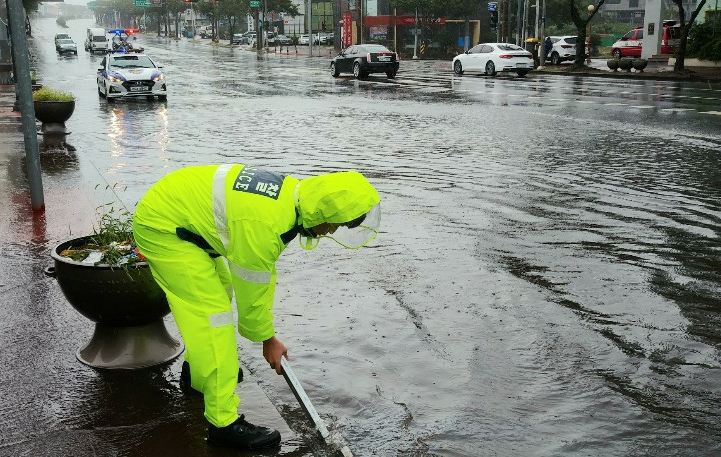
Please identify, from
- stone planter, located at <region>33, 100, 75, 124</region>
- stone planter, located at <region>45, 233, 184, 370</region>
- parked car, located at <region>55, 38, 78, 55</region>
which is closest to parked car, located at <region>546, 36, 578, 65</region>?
parked car, located at <region>55, 38, 78, 55</region>

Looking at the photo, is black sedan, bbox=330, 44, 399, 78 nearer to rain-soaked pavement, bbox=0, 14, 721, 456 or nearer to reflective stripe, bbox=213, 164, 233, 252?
rain-soaked pavement, bbox=0, 14, 721, 456

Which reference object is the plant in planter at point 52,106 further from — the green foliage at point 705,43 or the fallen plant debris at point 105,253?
the green foliage at point 705,43

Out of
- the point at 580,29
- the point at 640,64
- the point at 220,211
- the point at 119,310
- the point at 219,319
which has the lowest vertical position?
the point at 119,310

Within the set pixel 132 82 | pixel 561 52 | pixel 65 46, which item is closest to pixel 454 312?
pixel 132 82

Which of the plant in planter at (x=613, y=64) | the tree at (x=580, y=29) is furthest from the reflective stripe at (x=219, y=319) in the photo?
the tree at (x=580, y=29)

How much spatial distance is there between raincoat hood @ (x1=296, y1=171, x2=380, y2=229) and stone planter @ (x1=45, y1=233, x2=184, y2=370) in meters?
1.37

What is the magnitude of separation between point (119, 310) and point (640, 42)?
46.6 meters

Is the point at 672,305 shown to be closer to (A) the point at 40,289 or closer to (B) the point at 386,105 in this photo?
(A) the point at 40,289

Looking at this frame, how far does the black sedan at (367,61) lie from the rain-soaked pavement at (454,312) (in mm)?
20591

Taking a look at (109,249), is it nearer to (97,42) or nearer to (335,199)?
(335,199)

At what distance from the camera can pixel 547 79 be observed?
112 feet

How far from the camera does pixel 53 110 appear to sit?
47.3 ft

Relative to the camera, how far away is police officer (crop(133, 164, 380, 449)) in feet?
10.7

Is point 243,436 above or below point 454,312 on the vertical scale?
above
